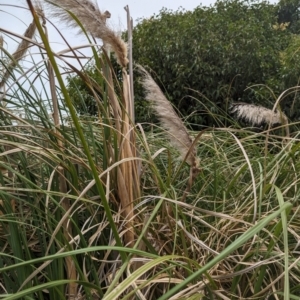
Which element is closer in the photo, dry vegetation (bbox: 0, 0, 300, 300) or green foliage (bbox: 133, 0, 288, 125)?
dry vegetation (bbox: 0, 0, 300, 300)

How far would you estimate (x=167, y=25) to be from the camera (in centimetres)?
671

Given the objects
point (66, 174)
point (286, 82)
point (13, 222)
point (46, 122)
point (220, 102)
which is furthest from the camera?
point (220, 102)

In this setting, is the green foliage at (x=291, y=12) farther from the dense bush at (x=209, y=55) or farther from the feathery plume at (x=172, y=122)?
the feathery plume at (x=172, y=122)

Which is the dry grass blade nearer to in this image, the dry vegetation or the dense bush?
the dry vegetation

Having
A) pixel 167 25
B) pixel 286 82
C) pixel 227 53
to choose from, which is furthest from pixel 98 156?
pixel 167 25

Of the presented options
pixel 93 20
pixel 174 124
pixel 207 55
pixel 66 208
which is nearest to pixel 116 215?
pixel 66 208

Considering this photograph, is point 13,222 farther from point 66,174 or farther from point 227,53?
point 227,53

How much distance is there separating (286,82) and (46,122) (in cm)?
445

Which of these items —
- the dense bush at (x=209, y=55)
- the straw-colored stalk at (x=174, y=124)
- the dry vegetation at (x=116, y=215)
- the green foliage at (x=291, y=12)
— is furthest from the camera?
the green foliage at (x=291, y=12)

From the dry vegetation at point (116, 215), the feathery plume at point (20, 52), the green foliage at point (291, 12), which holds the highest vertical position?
the feathery plume at point (20, 52)

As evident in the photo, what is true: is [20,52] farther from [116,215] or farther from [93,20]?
[116,215]

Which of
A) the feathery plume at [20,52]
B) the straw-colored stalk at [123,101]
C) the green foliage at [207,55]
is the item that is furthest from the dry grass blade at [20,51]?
the green foliage at [207,55]

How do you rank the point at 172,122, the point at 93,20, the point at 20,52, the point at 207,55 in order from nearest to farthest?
1. the point at 93,20
2. the point at 172,122
3. the point at 20,52
4. the point at 207,55

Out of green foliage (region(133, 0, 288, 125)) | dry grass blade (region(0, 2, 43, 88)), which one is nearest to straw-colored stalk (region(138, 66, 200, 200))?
dry grass blade (region(0, 2, 43, 88))
